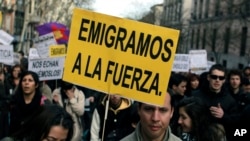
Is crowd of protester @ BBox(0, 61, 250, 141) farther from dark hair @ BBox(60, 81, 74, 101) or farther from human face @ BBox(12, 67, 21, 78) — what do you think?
human face @ BBox(12, 67, 21, 78)

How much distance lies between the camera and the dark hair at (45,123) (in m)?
3.39

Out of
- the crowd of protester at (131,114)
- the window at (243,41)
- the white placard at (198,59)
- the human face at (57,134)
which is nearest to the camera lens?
the human face at (57,134)

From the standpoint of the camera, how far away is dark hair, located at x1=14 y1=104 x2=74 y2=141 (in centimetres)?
339

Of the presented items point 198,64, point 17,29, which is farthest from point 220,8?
point 198,64

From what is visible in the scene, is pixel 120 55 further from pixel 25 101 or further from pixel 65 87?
pixel 65 87

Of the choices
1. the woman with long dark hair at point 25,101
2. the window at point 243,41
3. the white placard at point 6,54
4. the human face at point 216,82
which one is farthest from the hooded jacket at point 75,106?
the window at point 243,41

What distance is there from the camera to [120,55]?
174 inches

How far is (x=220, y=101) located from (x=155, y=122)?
98.2 inches

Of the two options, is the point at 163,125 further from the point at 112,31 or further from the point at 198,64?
the point at 198,64

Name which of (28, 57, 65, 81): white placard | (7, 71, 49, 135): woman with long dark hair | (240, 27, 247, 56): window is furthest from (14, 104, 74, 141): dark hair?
(240, 27, 247, 56): window

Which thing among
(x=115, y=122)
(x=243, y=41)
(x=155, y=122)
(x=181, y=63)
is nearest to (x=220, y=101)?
(x=115, y=122)

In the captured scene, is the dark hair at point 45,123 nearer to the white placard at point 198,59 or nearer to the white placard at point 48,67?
the white placard at point 48,67

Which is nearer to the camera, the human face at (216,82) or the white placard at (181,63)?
the human face at (216,82)

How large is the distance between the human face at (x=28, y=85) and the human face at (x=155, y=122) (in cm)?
275
